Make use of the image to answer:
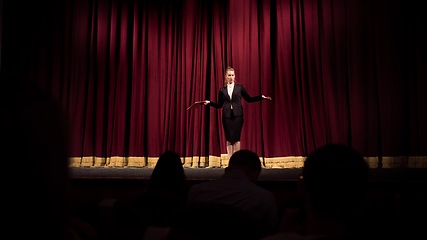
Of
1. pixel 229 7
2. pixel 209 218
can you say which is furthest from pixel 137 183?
pixel 229 7

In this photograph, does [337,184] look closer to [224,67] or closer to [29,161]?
[29,161]

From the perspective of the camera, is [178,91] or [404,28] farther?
[178,91]

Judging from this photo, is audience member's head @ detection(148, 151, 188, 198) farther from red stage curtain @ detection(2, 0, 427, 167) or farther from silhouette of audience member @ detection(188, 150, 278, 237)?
red stage curtain @ detection(2, 0, 427, 167)

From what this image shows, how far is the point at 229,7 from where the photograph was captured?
529 cm

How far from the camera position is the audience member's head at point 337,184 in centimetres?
76

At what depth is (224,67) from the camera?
5.32 m

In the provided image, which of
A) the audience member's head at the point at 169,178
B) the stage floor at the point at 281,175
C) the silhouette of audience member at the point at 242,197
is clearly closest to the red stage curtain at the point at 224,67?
the stage floor at the point at 281,175

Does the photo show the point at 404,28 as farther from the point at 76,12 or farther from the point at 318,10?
the point at 76,12

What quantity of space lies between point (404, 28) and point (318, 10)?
1.36 metres

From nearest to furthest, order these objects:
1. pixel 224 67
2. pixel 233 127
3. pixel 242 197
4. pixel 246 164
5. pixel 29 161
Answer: pixel 29 161 < pixel 242 197 < pixel 246 164 < pixel 233 127 < pixel 224 67

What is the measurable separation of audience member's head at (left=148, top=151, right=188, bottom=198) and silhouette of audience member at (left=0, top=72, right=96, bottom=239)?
1.60 m

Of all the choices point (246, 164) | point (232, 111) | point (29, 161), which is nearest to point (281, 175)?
point (232, 111)

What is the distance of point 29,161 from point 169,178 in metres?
1.66

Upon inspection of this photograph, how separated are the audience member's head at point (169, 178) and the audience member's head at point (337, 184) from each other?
1299mm
